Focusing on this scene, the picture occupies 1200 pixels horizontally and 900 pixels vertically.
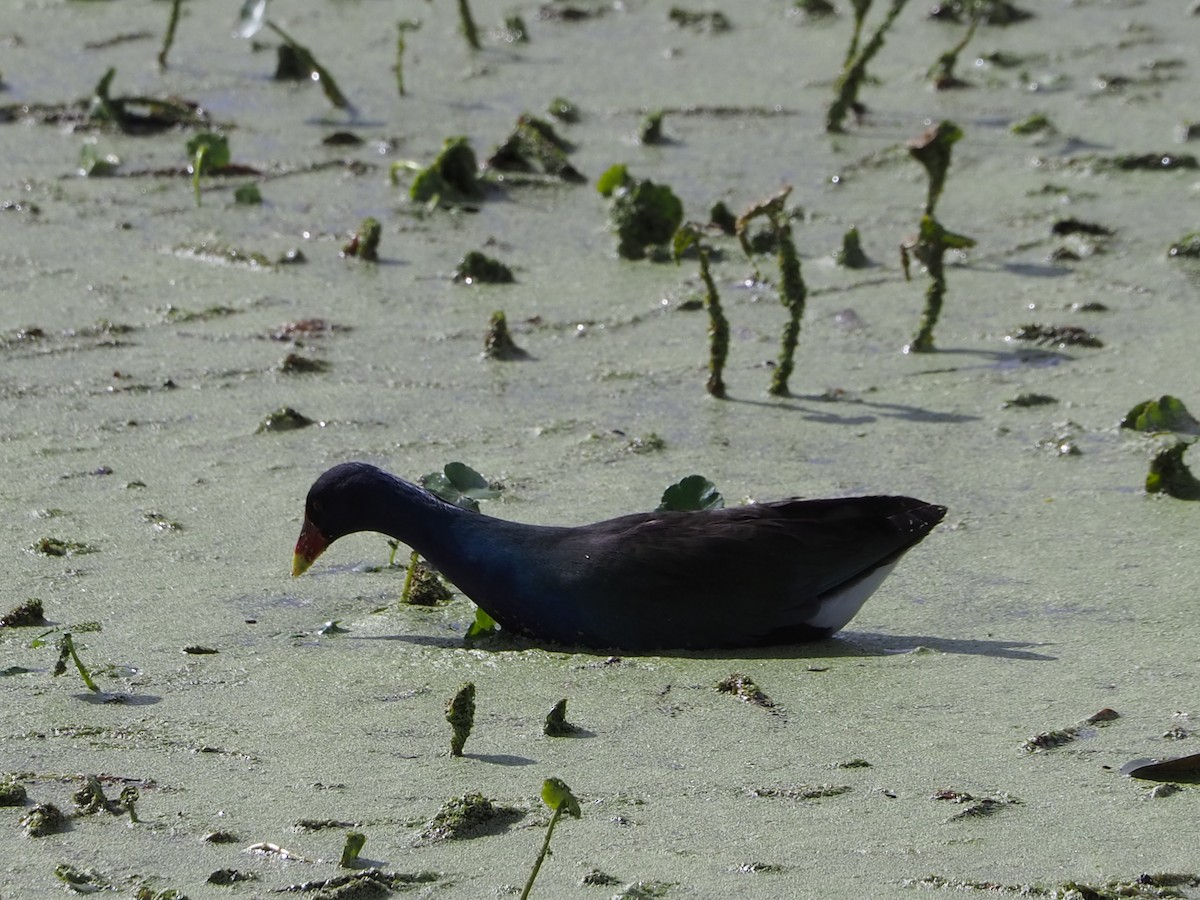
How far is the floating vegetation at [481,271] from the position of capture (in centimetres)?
599

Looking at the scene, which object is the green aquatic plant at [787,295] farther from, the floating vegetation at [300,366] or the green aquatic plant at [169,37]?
the green aquatic plant at [169,37]

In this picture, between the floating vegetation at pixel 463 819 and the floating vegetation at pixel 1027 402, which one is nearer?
the floating vegetation at pixel 463 819

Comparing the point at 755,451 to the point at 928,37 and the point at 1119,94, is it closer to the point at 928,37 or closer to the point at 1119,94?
the point at 1119,94

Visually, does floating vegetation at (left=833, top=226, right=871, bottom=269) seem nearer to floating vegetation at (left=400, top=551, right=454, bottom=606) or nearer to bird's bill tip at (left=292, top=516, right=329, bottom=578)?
floating vegetation at (left=400, top=551, right=454, bottom=606)

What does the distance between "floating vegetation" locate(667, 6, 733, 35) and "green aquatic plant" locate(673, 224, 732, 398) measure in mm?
3965

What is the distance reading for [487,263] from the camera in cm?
598

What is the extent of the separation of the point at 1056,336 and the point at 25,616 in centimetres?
309

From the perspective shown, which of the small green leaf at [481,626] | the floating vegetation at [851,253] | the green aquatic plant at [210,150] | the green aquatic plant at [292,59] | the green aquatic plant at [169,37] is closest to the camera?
the small green leaf at [481,626]

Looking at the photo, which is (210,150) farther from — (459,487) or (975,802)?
(975,802)

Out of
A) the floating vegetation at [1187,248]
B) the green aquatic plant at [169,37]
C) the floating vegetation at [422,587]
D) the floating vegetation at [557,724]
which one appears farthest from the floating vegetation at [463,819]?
the green aquatic plant at [169,37]

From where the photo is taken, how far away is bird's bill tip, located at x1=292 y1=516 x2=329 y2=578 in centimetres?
393

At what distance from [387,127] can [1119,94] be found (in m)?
2.95

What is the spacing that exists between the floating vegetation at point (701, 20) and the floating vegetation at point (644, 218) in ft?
8.93

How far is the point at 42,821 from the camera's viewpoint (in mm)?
2664
